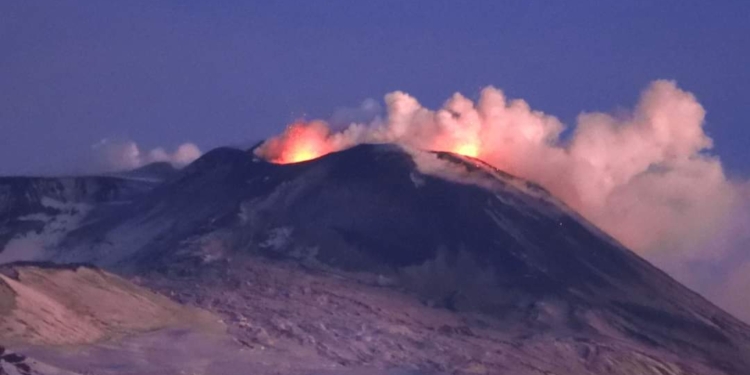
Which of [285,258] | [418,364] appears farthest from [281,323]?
[285,258]

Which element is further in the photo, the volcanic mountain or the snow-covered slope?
the snow-covered slope

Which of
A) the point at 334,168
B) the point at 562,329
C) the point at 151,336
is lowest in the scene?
the point at 151,336

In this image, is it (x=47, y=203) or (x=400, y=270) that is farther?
(x=47, y=203)

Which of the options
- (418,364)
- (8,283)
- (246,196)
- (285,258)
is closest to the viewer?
(8,283)

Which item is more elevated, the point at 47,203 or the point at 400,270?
the point at 47,203

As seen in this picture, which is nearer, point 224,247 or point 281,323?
point 281,323

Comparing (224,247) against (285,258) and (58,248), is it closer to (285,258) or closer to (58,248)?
(285,258)

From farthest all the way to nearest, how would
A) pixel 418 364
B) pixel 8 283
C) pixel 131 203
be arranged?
pixel 131 203 < pixel 418 364 < pixel 8 283

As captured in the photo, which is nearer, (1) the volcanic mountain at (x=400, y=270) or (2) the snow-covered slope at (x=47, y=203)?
(1) the volcanic mountain at (x=400, y=270)
